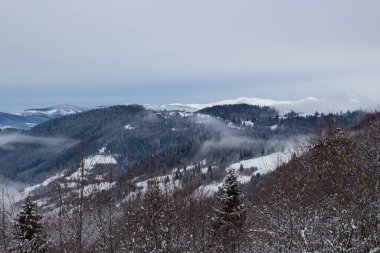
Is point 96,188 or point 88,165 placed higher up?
point 88,165

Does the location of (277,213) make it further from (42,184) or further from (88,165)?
(42,184)

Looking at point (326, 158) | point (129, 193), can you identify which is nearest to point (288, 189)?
point (326, 158)

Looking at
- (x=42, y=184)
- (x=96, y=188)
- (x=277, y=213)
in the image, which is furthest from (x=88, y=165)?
(x=42, y=184)

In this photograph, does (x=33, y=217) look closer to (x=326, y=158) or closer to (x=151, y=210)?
(x=151, y=210)

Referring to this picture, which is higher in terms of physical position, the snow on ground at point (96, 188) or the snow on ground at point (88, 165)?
the snow on ground at point (88, 165)

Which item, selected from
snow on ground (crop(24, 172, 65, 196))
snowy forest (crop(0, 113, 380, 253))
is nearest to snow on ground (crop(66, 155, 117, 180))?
snow on ground (crop(24, 172, 65, 196))

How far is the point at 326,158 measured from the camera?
39.9 feet

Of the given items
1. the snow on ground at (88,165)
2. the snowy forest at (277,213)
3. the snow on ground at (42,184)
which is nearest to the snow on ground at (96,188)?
the snowy forest at (277,213)

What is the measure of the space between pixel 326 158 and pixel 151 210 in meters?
5.76

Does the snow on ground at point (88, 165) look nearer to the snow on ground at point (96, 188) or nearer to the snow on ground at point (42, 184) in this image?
the snow on ground at point (42, 184)

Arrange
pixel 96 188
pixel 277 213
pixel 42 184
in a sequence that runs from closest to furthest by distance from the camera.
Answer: pixel 277 213 < pixel 96 188 < pixel 42 184

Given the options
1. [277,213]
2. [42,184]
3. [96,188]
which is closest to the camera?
[277,213]

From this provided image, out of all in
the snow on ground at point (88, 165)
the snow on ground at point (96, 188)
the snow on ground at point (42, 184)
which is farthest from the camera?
the snow on ground at point (96, 188)

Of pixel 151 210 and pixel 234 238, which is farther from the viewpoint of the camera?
pixel 234 238
